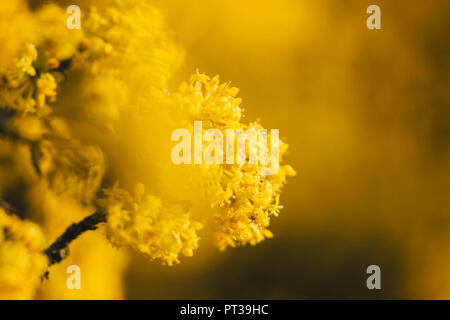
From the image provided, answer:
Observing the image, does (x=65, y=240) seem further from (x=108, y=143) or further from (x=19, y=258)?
(x=108, y=143)

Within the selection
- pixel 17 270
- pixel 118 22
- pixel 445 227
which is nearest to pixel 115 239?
pixel 17 270

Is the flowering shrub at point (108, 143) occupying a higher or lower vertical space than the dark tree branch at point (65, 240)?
higher

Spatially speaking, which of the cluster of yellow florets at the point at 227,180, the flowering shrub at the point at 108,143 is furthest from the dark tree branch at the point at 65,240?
the cluster of yellow florets at the point at 227,180

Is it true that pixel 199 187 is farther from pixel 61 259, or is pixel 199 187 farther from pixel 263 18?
pixel 263 18

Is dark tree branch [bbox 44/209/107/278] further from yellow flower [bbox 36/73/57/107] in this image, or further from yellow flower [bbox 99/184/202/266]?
yellow flower [bbox 36/73/57/107]

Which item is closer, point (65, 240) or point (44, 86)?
point (44, 86)

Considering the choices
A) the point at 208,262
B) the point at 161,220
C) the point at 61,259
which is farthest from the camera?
the point at 208,262

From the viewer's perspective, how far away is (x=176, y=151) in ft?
3.69

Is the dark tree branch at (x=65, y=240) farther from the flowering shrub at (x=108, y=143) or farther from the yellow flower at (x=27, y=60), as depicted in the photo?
the yellow flower at (x=27, y=60)

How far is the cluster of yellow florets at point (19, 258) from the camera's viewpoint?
115 cm

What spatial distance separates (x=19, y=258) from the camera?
1.16m

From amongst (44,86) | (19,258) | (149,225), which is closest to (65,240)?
(19,258)

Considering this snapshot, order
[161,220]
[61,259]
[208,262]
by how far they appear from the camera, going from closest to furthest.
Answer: [161,220] → [61,259] → [208,262]

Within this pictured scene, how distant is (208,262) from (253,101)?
0.42 meters
